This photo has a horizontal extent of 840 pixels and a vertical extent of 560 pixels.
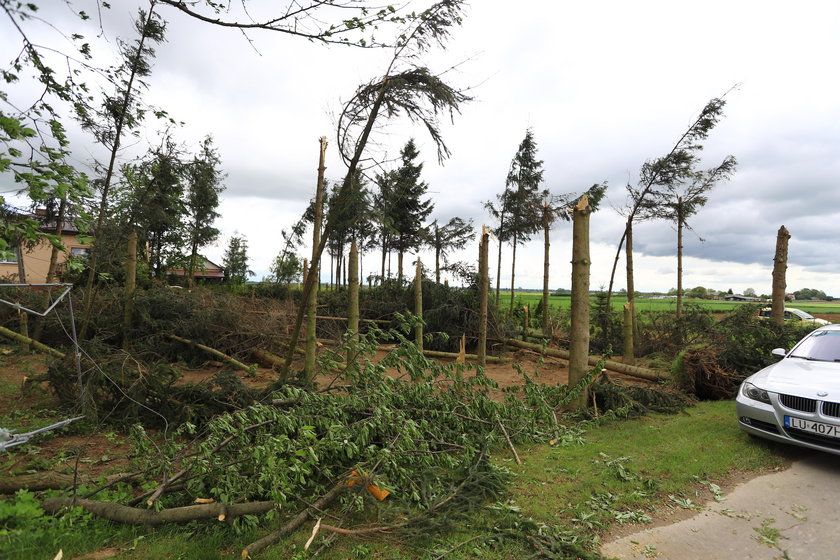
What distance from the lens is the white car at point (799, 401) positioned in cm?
432

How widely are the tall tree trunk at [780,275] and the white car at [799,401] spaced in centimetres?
599

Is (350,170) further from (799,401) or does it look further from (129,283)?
(129,283)

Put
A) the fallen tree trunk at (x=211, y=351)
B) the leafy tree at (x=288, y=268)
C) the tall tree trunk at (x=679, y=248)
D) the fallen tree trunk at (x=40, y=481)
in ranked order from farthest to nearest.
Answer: the leafy tree at (x=288, y=268), the tall tree trunk at (x=679, y=248), the fallen tree trunk at (x=211, y=351), the fallen tree trunk at (x=40, y=481)

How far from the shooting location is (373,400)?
14.9 feet

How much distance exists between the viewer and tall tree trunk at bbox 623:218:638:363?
1095cm

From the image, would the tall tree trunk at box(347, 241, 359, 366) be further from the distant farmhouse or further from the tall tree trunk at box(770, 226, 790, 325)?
the tall tree trunk at box(770, 226, 790, 325)

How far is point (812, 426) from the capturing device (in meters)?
4.39

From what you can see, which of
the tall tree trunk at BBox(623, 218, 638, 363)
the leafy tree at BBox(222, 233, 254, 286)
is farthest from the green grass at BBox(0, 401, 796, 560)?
the leafy tree at BBox(222, 233, 254, 286)

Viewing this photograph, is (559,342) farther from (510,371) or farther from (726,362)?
(726,362)

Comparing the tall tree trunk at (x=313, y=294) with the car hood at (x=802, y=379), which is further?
the tall tree trunk at (x=313, y=294)

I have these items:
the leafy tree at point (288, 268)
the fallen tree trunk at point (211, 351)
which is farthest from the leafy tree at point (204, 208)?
the fallen tree trunk at point (211, 351)

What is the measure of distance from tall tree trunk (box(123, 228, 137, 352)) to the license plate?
1082 centimetres

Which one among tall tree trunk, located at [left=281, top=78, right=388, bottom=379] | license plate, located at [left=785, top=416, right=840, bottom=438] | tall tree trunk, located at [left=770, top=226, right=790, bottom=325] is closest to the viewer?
license plate, located at [left=785, top=416, right=840, bottom=438]

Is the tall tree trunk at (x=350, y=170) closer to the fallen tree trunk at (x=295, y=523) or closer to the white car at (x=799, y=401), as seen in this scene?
the fallen tree trunk at (x=295, y=523)
